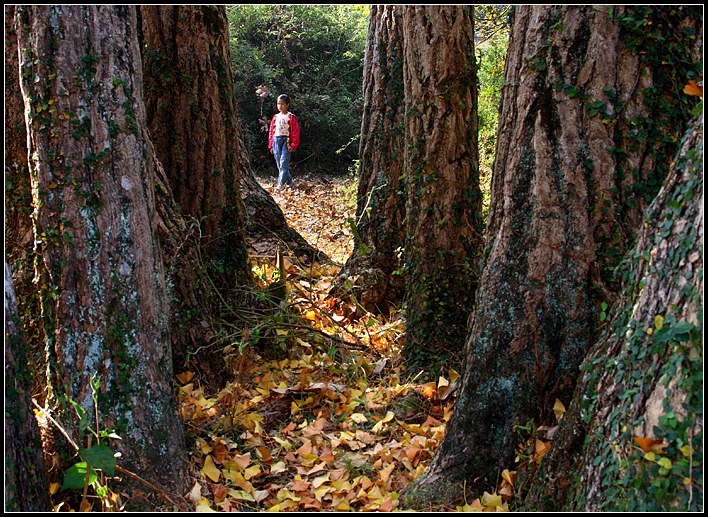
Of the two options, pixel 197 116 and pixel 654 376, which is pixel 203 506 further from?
pixel 197 116

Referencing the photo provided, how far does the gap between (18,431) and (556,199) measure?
2348mm

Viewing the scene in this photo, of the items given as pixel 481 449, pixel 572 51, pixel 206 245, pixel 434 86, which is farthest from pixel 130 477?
pixel 434 86

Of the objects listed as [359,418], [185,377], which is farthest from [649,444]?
[185,377]

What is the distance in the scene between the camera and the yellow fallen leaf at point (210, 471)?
11.8 feet

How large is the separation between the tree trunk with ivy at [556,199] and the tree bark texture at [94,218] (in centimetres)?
142

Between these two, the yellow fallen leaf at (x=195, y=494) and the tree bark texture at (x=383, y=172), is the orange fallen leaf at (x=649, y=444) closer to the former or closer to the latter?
the yellow fallen leaf at (x=195, y=494)

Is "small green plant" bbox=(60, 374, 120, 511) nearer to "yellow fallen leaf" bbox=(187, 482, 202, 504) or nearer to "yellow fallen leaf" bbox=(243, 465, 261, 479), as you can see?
"yellow fallen leaf" bbox=(187, 482, 202, 504)

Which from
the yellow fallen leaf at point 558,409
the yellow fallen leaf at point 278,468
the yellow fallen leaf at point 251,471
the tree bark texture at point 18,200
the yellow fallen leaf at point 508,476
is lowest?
the yellow fallen leaf at point 278,468

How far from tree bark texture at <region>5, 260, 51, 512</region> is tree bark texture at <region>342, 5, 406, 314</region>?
3748 mm

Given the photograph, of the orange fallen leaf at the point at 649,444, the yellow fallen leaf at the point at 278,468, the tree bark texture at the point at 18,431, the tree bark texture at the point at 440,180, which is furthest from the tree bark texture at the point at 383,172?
the orange fallen leaf at the point at 649,444

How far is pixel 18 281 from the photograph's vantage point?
11.4ft

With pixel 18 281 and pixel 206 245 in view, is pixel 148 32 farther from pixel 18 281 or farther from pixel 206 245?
pixel 18 281

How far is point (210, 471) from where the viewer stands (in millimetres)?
3627

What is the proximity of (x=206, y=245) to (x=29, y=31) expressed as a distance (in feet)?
7.97
